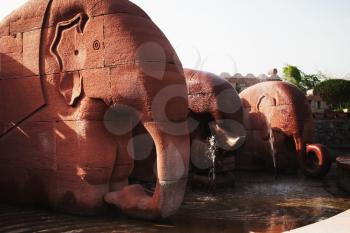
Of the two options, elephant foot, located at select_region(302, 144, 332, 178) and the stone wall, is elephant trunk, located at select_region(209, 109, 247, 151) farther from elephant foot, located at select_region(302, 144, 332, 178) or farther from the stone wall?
the stone wall

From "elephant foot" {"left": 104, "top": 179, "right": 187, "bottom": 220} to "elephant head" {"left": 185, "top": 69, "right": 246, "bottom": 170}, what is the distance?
2.76 m

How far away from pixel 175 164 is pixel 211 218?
1.00 metres

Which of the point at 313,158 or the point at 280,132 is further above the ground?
the point at 280,132

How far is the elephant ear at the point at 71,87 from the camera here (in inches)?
197

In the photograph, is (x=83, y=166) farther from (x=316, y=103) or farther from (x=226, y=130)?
(x=316, y=103)

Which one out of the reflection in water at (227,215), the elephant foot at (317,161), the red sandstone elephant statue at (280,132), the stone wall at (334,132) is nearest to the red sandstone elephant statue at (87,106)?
the reflection in water at (227,215)

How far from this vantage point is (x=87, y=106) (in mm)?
4938

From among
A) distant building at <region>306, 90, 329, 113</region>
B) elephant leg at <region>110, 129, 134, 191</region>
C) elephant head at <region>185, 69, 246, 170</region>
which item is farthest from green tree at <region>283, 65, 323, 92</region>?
elephant leg at <region>110, 129, 134, 191</region>

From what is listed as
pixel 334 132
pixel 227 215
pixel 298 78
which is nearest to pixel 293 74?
pixel 298 78

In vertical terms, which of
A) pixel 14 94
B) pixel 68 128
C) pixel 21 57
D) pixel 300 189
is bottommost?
pixel 300 189

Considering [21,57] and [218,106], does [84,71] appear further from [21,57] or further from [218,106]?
[218,106]

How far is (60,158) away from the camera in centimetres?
522

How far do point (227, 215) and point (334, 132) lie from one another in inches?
440

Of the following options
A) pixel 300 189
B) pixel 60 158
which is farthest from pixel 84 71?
pixel 300 189
